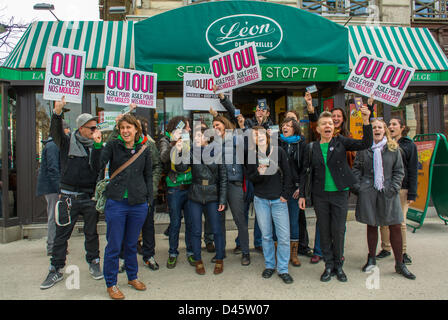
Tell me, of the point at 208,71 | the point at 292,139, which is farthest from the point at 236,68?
the point at 292,139

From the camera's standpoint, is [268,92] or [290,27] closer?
[290,27]

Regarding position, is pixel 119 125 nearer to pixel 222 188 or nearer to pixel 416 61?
pixel 222 188

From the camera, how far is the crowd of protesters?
3605mm

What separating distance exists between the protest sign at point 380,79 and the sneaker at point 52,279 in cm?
455

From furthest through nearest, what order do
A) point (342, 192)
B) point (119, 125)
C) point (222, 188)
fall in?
point (222, 188)
point (342, 192)
point (119, 125)

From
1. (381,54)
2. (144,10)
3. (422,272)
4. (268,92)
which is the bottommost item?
(422,272)

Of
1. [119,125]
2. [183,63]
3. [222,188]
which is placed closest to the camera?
[119,125]

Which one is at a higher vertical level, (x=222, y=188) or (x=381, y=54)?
(x=381, y=54)

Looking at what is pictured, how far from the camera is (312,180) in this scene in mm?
4098

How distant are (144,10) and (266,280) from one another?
7.03 metres

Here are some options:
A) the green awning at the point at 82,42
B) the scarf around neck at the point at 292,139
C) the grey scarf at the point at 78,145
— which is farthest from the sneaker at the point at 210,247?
A: the green awning at the point at 82,42

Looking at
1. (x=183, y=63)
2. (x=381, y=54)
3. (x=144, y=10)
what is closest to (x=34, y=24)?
(x=144, y=10)

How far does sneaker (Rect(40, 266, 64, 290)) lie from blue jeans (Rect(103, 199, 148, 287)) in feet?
2.85

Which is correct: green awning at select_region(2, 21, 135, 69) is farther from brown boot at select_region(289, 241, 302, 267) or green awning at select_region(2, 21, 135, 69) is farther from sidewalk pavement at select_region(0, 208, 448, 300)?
brown boot at select_region(289, 241, 302, 267)
